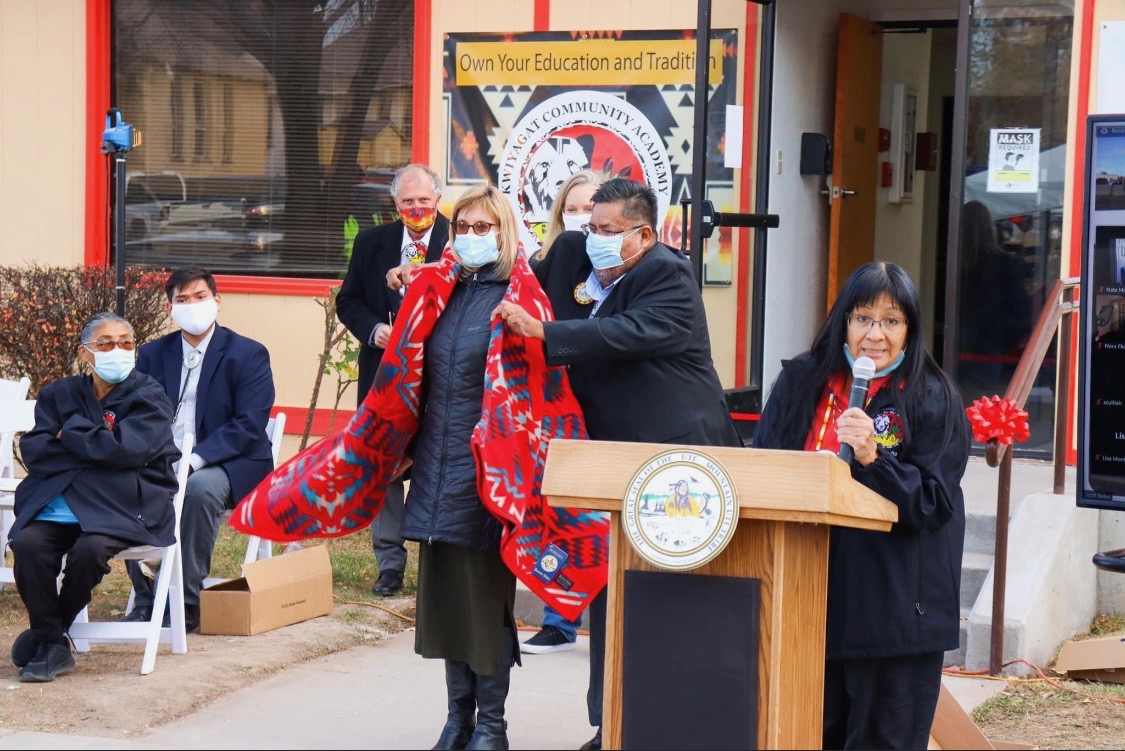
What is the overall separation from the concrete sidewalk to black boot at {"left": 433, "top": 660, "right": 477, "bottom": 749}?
0.75ft

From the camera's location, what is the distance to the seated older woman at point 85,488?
5.82 metres

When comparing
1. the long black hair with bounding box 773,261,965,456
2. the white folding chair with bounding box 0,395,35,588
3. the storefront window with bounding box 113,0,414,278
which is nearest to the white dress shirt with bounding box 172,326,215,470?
the white folding chair with bounding box 0,395,35,588

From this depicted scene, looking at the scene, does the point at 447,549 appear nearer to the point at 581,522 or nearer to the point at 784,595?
the point at 581,522

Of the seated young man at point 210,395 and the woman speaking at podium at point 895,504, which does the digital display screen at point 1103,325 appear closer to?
the woman speaking at podium at point 895,504

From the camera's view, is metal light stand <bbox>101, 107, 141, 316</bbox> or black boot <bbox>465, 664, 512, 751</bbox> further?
metal light stand <bbox>101, 107, 141, 316</bbox>

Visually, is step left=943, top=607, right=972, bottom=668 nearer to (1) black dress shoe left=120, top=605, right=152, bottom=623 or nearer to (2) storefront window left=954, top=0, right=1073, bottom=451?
(2) storefront window left=954, top=0, right=1073, bottom=451

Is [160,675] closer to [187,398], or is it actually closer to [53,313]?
[187,398]

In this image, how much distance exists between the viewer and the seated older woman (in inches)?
229

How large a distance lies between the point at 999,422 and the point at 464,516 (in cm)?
184

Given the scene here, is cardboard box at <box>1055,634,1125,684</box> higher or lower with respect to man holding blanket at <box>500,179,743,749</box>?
lower

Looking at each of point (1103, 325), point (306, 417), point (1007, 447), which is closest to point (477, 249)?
point (1103, 325)

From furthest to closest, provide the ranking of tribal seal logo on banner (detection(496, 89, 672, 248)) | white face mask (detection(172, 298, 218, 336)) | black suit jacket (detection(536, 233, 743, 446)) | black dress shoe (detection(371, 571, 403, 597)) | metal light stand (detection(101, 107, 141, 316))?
1. tribal seal logo on banner (detection(496, 89, 672, 248))
2. metal light stand (detection(101, 107, 141, 316))
3. black dress shoe (detection(371, 571, 403, 597))
4. white face mask (detection(172, 298, 218, 336))
5. black suit jacket (detection(536, 233, 743, 446))

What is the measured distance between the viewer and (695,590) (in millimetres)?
3346

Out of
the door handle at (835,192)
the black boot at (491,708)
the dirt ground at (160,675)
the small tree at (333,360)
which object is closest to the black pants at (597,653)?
the black boot at (491,708)
